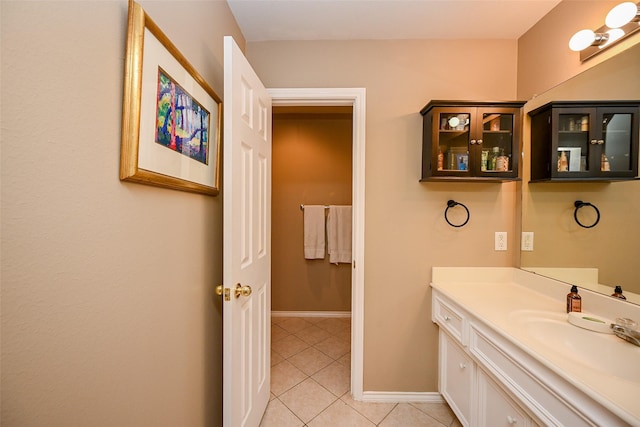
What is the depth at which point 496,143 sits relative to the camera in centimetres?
155

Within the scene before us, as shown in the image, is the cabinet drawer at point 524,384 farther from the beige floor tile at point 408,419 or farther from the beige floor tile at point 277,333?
the beige floor tile at point 277,333

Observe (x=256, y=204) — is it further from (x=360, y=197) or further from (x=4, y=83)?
(x=4, y=83)

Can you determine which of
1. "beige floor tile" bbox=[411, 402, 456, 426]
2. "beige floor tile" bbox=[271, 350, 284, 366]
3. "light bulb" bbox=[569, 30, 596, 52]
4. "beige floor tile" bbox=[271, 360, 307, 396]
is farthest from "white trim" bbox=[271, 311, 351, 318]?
"light bulb" bbox=[569, 30, 596, 52]

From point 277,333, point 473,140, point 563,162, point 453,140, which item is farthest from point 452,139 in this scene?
point 277,333

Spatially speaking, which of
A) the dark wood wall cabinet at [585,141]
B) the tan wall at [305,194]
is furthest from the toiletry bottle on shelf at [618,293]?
the tan wall at [305,194]

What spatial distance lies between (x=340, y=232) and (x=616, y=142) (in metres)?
2.28

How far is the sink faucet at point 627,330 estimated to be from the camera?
93cm

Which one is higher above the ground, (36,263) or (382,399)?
(36,263)

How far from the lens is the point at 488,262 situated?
1719mm

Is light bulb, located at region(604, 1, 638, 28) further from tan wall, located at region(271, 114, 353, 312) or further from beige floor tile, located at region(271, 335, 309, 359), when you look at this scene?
beige floor tile, located at region(271, 335, 309, 359)

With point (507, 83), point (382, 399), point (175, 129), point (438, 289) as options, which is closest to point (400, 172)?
point (438, 289)

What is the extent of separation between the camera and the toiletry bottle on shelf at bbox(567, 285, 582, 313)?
1.19m

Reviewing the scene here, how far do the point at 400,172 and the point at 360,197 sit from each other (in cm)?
33

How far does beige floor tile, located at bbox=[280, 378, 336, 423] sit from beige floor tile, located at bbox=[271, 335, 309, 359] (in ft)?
1.47
